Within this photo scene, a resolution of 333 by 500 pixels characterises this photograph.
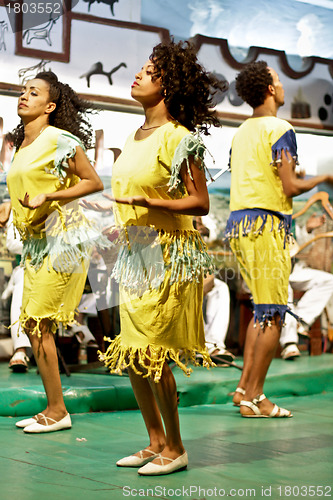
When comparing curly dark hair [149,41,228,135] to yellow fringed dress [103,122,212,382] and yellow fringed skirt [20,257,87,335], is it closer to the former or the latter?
yellow fringed dress [103,122,212,382]

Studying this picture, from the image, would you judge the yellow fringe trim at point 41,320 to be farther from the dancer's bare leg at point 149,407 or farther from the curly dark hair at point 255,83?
the curly dark hair at point 255,83

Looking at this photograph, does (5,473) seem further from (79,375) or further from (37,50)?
(37,50)

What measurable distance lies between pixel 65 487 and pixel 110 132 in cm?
404

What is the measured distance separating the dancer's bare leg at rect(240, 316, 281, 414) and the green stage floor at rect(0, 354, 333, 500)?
125 millimetres

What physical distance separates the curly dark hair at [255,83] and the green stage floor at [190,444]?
5.87 feet

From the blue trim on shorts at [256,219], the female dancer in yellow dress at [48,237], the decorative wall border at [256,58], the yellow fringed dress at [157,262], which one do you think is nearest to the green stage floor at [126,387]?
the female dancer in yellow dress at [48,237]

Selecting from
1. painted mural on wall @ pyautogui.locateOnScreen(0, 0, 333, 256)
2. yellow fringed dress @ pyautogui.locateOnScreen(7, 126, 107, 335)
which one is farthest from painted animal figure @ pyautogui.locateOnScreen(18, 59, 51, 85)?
yellow fringed dress @ pyautogui.locateOnScreen(7, 126, 107, 335)

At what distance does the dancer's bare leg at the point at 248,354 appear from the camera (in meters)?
4.60

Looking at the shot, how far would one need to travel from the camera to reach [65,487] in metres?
2.82

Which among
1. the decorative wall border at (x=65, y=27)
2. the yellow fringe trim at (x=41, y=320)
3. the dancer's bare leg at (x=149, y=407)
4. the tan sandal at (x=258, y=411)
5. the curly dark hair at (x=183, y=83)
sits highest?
the decorative wall border at (x=65, y=27)

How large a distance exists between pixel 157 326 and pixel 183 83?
97 cm

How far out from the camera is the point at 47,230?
3975mm

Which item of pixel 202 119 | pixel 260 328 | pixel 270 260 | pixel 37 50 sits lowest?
pixel 260 328

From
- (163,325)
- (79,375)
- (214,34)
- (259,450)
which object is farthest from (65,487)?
(214,34)
